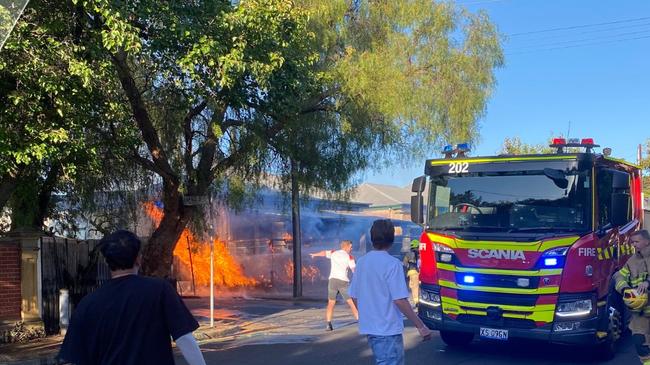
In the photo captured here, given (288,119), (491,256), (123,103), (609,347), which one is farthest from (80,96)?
(609,347)

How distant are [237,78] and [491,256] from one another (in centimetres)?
443

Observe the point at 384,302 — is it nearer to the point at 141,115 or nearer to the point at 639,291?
the point at 639,291

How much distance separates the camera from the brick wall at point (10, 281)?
40.5 feet

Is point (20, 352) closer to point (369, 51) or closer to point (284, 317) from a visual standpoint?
point (284, 317)

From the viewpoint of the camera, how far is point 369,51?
16781 mm

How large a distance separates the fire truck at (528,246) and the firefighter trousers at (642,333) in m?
1.04

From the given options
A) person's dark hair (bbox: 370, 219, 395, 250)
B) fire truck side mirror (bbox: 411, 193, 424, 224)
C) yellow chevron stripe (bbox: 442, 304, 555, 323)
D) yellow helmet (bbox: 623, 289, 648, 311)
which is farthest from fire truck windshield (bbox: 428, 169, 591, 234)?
person's dark hair (bbox: 370, 219, 395, 250)

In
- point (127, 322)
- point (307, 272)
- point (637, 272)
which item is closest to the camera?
point (127, 322)

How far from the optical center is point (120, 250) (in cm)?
357

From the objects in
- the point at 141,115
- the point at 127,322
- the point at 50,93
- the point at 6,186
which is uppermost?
the point at 141,115

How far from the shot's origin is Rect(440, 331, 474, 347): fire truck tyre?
9964 mm

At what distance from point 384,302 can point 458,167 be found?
4.59 m

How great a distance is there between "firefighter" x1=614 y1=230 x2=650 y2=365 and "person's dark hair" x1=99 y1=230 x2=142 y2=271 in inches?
216

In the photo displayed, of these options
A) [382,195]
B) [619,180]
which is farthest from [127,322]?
[382,195]
